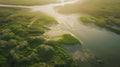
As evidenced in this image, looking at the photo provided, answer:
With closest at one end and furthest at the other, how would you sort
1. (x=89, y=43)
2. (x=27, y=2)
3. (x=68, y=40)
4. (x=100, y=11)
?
1. (x=89, y=43)
2. (x=68, y=40)
3. (x=100, y=11)
4. (x=27, y=2)

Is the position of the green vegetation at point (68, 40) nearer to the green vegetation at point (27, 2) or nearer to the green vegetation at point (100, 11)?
the green vegetation at point (100, 11)

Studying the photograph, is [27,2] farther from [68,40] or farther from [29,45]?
[29,45]

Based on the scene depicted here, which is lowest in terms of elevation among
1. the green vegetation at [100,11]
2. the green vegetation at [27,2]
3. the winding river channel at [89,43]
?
the winding river channel at [89,43]

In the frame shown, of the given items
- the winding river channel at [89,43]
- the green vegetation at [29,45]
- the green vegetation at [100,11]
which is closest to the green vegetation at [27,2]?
the green vegetation at [100,11]

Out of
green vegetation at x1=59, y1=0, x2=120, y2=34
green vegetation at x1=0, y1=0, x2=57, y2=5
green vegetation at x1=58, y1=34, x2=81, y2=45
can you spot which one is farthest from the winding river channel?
green vegetation at x1=0, y1=0, x2=57, y2=5

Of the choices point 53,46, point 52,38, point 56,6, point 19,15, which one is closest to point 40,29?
point 52,38

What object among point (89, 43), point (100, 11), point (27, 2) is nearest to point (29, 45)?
point (89, 43)
